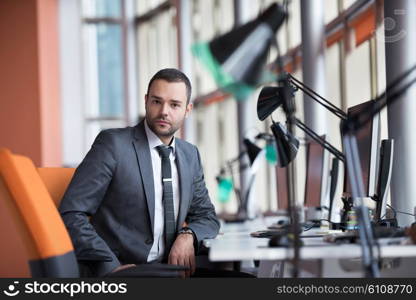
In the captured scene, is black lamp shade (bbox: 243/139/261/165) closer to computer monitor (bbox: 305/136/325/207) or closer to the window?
computer monitor (bbox: 305/136/325/207)

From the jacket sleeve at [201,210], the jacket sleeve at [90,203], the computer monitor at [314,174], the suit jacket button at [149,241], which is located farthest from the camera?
the computer monitor at [314,174]

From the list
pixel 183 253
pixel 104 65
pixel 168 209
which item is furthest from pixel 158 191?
pixel 104 65

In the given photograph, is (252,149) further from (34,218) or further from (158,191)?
(34,218)

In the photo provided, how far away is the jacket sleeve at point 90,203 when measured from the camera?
2.08 m

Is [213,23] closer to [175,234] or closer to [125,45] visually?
[125,45]

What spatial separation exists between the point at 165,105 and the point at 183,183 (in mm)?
339

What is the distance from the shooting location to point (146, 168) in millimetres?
2389

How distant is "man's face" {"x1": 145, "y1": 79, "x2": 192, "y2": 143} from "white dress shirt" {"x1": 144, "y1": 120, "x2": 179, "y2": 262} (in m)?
0.06

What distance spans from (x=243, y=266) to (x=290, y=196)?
2.27 meters

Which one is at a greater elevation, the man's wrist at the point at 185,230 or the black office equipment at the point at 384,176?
the black office equipment at the point at 384,176

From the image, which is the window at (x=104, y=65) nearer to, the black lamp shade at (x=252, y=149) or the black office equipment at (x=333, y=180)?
the black lamp shade at (x=252, y=149)

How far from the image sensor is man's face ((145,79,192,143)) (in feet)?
7.79

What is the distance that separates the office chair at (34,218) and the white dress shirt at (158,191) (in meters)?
0.66

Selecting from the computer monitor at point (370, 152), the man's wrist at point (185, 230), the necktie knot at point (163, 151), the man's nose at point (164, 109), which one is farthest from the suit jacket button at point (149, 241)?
the computer monitor at point (370, 152)
